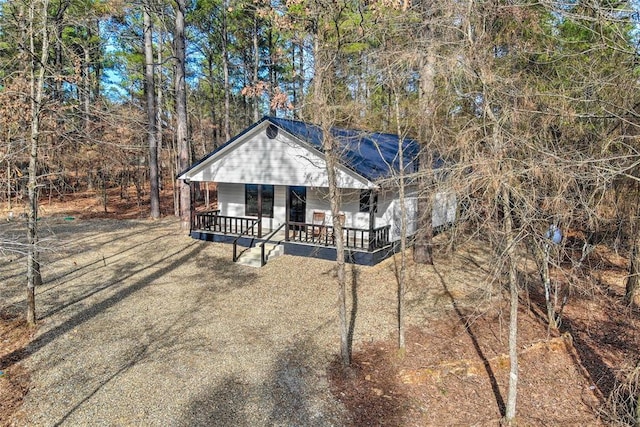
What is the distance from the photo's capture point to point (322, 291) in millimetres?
A: 10719

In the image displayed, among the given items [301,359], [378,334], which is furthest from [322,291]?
[301,359]

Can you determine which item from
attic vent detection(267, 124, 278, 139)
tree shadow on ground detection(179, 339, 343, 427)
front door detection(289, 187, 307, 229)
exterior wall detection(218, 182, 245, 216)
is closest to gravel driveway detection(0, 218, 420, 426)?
tree shadow on ground detection(179, 339, 343, 427)

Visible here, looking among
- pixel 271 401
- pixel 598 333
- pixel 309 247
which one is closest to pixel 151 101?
pixel 309 247

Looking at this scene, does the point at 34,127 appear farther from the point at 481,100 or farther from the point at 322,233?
the point at 322,233

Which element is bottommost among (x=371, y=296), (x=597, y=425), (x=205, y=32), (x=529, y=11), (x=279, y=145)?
(x=597, y=425)

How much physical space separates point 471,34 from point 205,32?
26146 millimetres

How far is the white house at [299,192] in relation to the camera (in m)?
12.9

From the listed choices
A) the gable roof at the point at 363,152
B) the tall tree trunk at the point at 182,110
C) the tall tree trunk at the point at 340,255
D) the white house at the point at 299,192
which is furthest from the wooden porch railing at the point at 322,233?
the tall tree trunk at the point at 340,255

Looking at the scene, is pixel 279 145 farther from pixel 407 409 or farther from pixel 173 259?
pixel 407 409

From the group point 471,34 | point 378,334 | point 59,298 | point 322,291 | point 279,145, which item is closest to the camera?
point 471,34

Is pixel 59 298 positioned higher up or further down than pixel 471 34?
further down

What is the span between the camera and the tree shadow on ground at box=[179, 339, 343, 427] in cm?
564

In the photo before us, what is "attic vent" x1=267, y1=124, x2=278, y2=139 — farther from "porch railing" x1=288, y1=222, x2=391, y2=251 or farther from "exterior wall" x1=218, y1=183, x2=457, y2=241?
"porch railing" x1=288, y1=222, x2=391, y2=251

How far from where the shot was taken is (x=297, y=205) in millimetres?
15820
